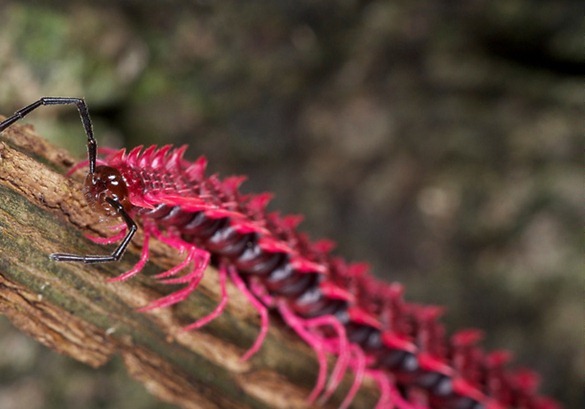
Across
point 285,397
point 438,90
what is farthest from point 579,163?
point 285,397

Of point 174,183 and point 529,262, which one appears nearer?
point 174,183

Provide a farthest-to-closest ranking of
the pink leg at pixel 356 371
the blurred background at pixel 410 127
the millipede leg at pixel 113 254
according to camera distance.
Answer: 1. the blurred background at pixel 410 127
2. the pink leg at pixel 356 371
3. the millipede leg at pixel 113 254

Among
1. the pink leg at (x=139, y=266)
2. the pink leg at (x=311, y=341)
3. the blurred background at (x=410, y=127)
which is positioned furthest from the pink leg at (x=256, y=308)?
the blurred background at (x=410, y=127)

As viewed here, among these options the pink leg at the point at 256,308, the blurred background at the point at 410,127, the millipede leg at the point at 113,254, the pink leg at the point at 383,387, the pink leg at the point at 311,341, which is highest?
the blurred background at the point at 410,127

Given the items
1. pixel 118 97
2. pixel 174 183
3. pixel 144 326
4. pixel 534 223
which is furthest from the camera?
pixel 534 223

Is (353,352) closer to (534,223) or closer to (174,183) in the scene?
(174,183)

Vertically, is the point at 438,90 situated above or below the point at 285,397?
above

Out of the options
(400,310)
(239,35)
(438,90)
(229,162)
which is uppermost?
(438,90)

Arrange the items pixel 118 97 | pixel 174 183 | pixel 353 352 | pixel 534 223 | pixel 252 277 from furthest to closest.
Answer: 1. pixel 534 223
2. pixel 118 97
3. pixel 353 352
4. pixel 252 277
5. pixel 174 183

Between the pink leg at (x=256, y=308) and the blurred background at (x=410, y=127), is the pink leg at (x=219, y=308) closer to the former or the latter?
the pink leg at (x=256, y=308)
